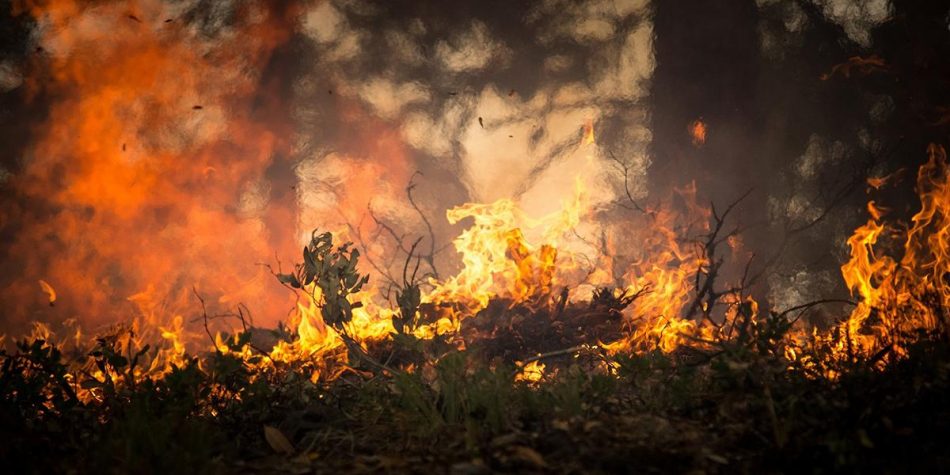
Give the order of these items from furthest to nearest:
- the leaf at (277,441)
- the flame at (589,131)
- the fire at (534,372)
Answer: the flame at (589,131)
the fire at (534,372)
the leaf at (277,441)

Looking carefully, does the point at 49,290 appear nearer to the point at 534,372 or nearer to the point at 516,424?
the point at 534,372

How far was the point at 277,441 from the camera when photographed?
2998mm

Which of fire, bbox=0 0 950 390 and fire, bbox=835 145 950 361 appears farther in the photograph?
fire, bbox=0 0 950 390

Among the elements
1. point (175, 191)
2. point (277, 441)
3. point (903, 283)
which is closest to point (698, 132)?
point (903, 283)

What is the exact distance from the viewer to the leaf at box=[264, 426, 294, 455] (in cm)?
298

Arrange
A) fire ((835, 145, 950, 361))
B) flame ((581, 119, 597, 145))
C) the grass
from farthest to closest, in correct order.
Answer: flame ((581, 119, 597, 145)), fire ((835, 145, 950, 361)), the grass

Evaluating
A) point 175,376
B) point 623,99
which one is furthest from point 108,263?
point 623,99

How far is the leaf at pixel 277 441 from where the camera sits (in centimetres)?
298

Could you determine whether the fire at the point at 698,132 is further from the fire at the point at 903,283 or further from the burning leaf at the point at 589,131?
the fire at the point at 903,283

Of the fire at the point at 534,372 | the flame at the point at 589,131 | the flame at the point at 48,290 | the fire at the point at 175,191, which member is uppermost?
the flame at the point at 589,131

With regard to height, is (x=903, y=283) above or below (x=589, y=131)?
below

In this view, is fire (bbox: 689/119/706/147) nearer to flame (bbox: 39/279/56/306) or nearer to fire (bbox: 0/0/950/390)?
fire (bbox: 0/0/950/390)

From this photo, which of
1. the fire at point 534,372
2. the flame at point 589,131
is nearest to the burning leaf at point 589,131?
the flame at point 589,131

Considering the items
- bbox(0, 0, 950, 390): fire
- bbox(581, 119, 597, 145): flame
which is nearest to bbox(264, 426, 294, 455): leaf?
bbox(0, 0, 950, 390): fire
